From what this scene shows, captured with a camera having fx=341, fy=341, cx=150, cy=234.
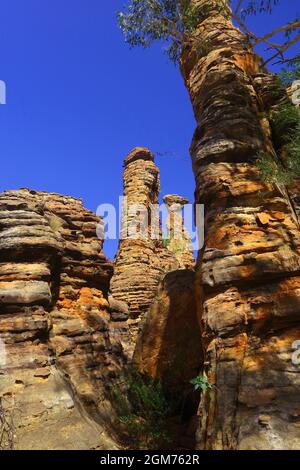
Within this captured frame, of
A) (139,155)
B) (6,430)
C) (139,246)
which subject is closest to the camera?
(6,430)

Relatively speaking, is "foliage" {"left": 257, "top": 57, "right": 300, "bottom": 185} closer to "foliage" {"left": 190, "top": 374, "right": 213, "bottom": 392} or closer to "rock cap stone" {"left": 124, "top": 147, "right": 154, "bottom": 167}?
"foliage" {"left": 190, "top": 374, "right": 213, "bottom": 392}

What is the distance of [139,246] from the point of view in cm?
2748

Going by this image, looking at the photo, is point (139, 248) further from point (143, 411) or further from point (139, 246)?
point (143, 411)

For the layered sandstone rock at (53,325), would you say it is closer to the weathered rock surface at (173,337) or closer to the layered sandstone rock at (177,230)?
the weathered rock surface at (173,337)

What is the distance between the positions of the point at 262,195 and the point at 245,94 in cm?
375

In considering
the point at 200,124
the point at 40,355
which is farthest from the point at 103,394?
the point at 200,124

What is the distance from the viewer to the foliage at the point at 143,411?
787cm

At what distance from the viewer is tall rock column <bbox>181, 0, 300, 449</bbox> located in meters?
5.78

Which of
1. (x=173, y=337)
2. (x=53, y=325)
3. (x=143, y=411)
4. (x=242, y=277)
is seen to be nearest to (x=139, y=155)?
(x=173, y=337)

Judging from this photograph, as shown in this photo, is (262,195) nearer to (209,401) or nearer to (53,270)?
(209,401)

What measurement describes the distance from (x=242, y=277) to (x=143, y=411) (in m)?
4.56

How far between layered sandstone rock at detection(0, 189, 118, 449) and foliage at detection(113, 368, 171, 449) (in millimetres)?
497

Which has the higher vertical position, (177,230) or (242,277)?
(177,230)
